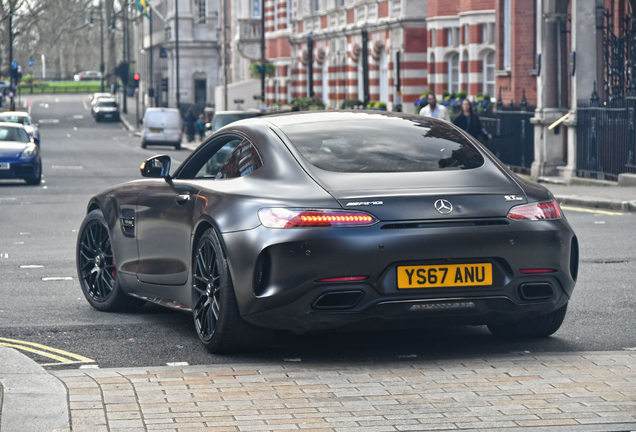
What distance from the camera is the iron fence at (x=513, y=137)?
83.8 ft

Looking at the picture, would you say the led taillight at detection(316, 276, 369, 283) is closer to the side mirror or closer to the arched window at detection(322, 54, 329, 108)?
the side mirror

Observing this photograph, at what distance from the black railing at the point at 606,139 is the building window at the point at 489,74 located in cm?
1159

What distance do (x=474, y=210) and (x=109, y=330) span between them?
2672mm

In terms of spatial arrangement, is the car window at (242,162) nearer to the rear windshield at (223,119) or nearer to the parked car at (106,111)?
the rear windshield at (223,119)

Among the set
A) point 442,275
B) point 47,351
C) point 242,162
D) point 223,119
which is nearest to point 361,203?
point 442,275

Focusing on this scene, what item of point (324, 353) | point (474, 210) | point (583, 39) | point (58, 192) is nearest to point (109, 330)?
point (324, 353)

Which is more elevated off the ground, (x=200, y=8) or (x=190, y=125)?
(x=200, y=8)

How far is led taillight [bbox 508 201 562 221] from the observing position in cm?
624

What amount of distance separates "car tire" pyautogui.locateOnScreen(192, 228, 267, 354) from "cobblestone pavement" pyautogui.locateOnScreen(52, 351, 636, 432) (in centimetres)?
23

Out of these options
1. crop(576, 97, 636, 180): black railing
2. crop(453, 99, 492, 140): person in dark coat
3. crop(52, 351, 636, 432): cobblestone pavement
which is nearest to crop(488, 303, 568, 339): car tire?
crop(52, 351, 636, 432): cobblestone pavement

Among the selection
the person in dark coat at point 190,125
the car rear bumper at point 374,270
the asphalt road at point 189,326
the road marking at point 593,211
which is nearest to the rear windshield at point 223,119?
the road marking at point 593,211

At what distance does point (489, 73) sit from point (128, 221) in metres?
27.9

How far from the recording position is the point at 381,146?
21.9 feet

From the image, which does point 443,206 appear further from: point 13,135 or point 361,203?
point 13,135
